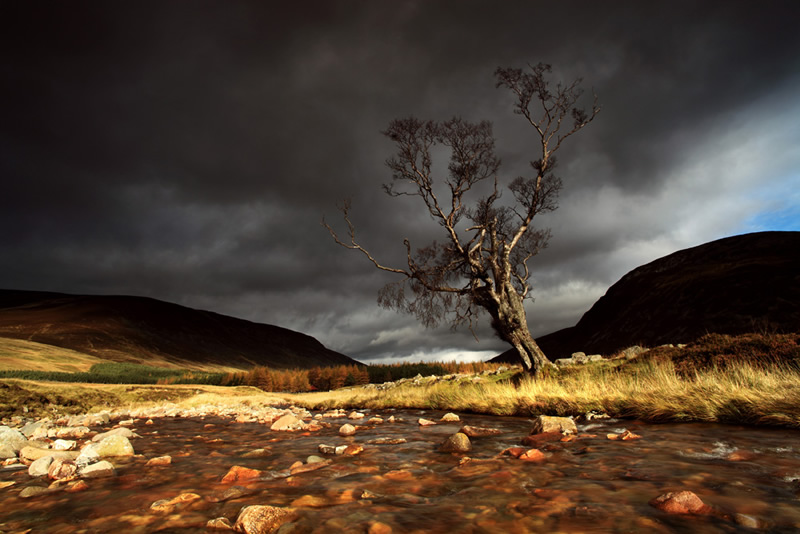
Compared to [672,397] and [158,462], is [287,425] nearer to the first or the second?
[158,462]

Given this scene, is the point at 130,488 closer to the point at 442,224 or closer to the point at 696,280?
the point at 442,224

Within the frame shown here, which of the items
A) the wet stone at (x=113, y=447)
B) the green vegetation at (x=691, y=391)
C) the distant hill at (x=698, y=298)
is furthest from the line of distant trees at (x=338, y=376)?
the wet stone at (x=113, y=447)

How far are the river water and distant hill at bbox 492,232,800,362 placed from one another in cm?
5767

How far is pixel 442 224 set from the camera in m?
18.4

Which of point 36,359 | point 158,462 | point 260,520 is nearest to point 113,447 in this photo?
point 158,462

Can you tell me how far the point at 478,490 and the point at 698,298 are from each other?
117 metres

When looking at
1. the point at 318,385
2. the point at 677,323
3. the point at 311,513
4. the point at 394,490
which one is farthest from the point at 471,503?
the point at 677,323

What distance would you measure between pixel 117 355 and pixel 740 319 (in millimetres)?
188431

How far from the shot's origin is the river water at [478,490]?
7.59ft

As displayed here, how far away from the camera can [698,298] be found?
93.2 metres

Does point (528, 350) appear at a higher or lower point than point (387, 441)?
higher

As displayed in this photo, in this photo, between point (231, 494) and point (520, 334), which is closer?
point (231, 494)

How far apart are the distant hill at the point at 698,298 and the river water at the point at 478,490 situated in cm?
5767

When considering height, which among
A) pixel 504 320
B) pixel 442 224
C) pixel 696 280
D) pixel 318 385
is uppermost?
pixel 696 280
